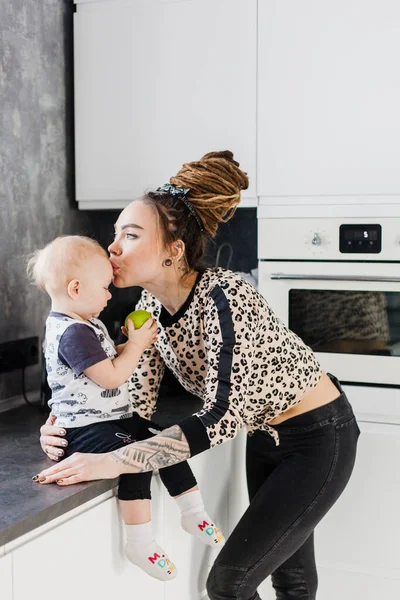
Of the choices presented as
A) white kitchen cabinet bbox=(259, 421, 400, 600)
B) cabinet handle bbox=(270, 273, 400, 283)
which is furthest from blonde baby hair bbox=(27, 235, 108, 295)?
white kitchen cabinet bbox=(259, 421, 400, 600)

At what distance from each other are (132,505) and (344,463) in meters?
0.52

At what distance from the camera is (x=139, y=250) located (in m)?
1.64

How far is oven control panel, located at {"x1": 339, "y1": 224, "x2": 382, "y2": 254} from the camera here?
206 cm

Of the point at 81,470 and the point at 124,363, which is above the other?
the point at 124,363

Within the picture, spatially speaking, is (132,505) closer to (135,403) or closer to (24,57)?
(135,403)

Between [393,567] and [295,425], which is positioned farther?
[393,567]

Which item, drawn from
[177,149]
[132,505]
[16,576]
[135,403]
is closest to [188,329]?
[135,403]

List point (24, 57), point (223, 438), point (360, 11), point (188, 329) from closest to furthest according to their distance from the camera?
point (223, 438) < point (188, 329) < point (360, 11) < point (24, 57)

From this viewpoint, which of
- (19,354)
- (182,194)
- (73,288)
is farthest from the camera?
(19,354)

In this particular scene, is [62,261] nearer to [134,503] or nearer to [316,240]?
[134,503]

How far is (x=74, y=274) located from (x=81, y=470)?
1.26 feet

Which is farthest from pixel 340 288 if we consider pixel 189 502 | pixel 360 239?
pixel 189 502

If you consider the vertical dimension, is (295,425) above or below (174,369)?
below

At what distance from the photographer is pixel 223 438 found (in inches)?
59.9
